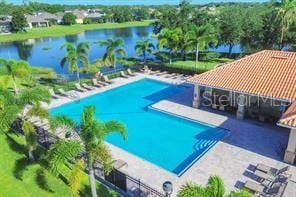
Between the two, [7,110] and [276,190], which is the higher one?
Answer: [7,110]

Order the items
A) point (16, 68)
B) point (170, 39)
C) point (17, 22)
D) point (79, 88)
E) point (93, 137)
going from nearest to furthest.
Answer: point (93, 137), point (16, 68), point (79, 88), point (170, 39), point (17, 22)

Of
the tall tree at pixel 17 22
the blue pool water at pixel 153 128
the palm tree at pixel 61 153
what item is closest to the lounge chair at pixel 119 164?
the blue pool water at pixel 153 128

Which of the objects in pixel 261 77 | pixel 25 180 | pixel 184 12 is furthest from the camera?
pixel 184 12

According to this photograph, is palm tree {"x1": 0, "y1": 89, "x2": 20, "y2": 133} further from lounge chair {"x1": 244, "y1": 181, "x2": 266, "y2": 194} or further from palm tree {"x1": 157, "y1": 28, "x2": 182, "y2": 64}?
palm tree {"x1": 157, "y1": 28, "x2": 182, "y2": 64}

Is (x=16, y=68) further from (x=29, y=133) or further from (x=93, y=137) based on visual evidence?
(x=93, y=137)

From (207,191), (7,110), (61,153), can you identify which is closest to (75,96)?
(7,110)

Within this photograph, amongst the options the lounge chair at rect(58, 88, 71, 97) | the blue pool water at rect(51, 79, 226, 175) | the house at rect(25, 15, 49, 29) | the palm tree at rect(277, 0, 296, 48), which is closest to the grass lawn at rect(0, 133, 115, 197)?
the blue pool water at rect(51, 79, 226, 175)

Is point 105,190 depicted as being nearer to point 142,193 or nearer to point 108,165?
point 142,193
